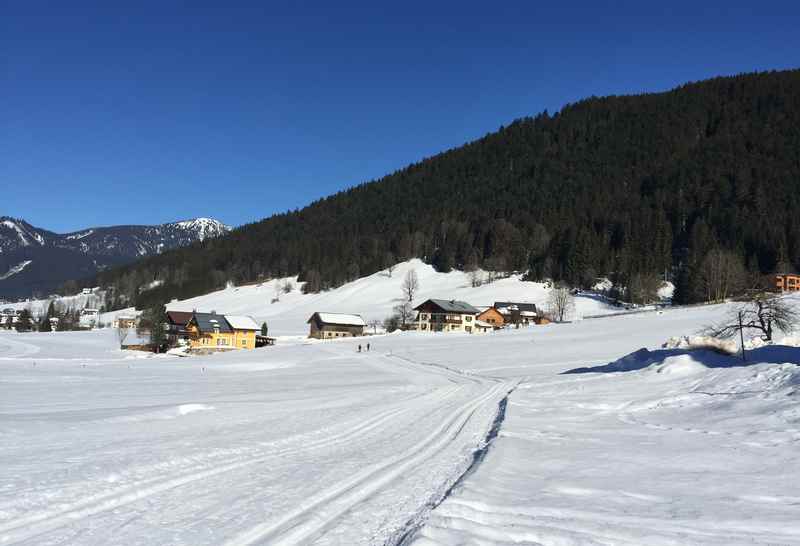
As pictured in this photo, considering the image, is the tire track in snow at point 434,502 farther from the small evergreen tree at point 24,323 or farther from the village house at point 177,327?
the small evergreen tree at point 24,323

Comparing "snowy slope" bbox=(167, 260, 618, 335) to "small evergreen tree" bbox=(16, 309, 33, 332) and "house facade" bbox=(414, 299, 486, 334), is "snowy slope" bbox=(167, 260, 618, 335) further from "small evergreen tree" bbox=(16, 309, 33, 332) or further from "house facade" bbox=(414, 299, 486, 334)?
"small evergreen tree" bbox=(16, 309, 33, 332)

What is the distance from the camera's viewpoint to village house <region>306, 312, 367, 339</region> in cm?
10025

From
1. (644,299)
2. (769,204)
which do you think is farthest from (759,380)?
(769,204)

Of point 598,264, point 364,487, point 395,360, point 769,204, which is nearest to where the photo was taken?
point 364,487

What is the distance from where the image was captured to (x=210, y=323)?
9081cm

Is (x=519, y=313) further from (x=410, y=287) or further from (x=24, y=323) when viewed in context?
(x=24, y=323)

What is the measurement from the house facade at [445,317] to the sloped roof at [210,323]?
36741 mm

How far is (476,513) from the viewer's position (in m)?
7.47

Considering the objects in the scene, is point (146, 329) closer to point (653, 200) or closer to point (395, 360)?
point (395, 360)

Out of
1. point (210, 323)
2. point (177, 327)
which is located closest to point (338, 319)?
point (210, 323)

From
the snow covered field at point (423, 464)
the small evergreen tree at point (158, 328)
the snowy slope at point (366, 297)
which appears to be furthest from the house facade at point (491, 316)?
the snow covered field at point (423, 464)

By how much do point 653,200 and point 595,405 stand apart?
172 m

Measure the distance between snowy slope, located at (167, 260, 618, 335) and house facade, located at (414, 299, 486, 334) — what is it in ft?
44.1

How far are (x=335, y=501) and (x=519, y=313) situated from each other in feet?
334
